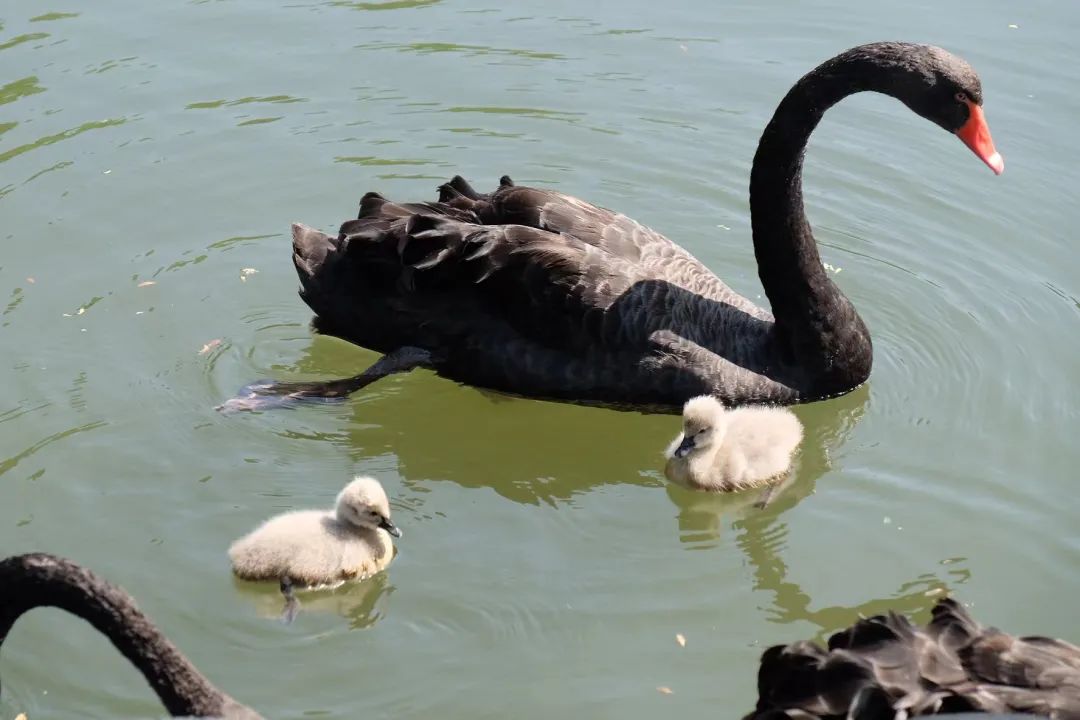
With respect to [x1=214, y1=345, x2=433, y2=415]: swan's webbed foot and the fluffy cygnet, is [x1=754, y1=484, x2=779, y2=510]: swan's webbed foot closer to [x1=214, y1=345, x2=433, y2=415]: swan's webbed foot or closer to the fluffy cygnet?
the fluffy cygnet

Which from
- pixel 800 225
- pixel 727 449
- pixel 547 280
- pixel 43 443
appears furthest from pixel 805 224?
pixel 43 443

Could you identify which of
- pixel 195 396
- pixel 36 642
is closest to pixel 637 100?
pixel 195 396

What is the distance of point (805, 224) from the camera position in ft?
22.3

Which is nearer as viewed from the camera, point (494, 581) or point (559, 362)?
point (494, 581)

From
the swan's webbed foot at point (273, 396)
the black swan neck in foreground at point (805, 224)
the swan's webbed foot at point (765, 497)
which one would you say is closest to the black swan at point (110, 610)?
the swan's webbed foot at point (273, 396)

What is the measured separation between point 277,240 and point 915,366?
122 inches

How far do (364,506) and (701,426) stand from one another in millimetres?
1380

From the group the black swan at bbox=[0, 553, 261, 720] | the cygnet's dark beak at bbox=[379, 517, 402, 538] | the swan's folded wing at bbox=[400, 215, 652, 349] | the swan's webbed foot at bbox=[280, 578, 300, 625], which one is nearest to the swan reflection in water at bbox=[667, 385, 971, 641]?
the swan's folded wing at bbox=[400, 215, 652, 349]

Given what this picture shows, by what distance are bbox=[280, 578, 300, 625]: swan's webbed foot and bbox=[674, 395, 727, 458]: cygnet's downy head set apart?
1593 mm

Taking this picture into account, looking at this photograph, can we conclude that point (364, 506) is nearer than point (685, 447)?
Yes

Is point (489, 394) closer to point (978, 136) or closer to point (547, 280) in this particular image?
point (547, 280)

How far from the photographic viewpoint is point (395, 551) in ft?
18.1

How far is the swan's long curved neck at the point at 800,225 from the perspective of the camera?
6531 mm

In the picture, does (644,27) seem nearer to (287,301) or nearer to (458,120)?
(458,120)
